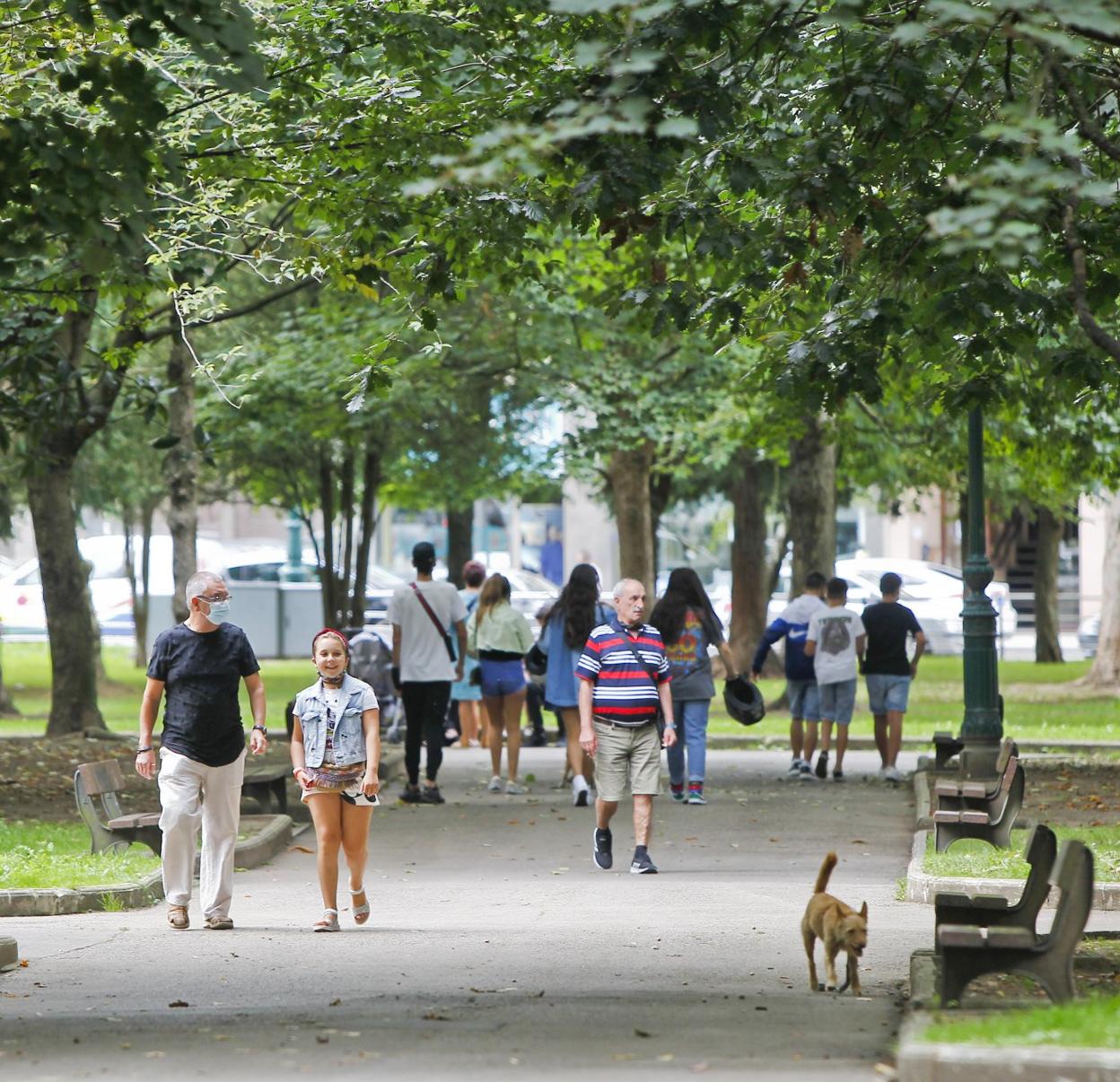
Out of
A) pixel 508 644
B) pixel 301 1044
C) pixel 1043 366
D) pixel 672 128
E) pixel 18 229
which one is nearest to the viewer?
pixel 672 128

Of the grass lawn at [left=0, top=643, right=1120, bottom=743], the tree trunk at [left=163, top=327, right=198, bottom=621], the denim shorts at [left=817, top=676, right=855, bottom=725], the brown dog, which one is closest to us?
the brown dog

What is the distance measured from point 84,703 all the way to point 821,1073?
1675 cm

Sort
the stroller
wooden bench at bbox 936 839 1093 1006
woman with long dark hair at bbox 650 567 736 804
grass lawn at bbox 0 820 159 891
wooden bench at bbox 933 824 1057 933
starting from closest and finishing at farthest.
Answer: wooden bench at bbox 936 839 1093 1006 → wooden bench at bbox 933 824 1057 933 → grass lawn at bbox 0 820 159 891 → woman with long dark hair at bbox 650 567 736 804 → the stroller

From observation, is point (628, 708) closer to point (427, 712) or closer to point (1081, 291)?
point (427, 712)

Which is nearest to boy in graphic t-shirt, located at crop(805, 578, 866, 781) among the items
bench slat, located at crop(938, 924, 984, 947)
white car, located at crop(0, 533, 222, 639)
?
bench slat, located at crop(938, 924, 984, 947)

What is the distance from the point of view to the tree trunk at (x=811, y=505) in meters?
26.1

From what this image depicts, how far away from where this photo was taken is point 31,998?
27.6 ft

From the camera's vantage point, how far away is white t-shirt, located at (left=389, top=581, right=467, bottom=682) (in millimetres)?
16469

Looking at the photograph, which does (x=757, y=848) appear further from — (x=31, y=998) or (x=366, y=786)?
(x=31, y=998)

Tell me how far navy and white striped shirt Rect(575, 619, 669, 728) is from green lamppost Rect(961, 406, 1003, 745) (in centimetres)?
423

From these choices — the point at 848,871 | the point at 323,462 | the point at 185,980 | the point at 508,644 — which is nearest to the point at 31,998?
the point at 185,980

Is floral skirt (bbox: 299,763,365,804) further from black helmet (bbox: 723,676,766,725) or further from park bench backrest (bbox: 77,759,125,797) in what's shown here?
black helmet (bbox: 723,676,766,725)

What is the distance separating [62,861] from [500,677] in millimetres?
5728

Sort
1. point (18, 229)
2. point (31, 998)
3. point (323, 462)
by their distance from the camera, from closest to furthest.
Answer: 1. point (18, 229)
2. point (31, 998)
3. point (323, 462)
